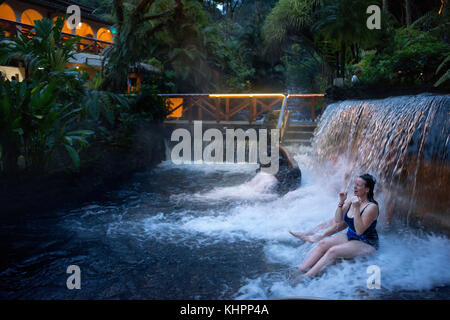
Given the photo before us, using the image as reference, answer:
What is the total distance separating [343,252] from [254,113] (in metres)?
10.2

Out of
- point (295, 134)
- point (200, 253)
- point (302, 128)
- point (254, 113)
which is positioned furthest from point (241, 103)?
point (200, 253)

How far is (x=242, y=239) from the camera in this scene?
5.02 m

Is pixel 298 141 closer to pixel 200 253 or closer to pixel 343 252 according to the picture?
pixel 200 253

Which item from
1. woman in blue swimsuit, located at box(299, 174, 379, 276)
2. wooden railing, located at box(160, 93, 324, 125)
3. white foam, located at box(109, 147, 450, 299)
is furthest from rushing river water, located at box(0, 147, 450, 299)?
wooden railing, located at box(160, 93, 324, 125)

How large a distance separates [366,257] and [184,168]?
8.24 metres

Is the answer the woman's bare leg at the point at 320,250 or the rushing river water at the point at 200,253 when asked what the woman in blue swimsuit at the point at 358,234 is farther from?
the rushing river water at the point at 200,253

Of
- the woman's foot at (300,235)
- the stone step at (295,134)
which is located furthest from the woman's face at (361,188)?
the stone step at (295,134)

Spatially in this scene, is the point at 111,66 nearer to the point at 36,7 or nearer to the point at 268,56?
the point at 36,7

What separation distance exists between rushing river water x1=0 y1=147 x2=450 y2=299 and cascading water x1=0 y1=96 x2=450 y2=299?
0.6 inches

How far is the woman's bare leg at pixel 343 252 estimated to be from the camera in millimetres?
3750

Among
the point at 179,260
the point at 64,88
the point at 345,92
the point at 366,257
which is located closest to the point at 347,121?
the point at 345,92

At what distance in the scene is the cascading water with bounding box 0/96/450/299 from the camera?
11.9 feet

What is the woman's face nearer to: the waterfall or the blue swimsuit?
the blue swimsuit

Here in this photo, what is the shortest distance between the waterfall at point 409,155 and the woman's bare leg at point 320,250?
5.77ft
